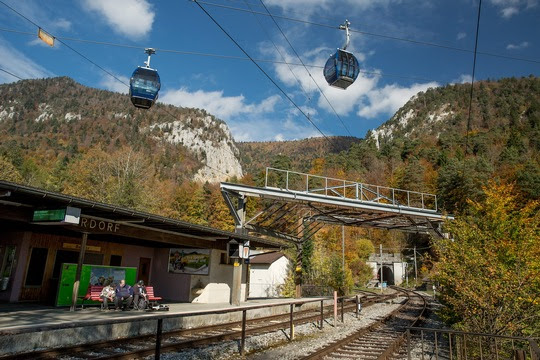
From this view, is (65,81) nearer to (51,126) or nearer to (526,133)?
(51,126)

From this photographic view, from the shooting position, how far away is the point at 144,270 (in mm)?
20516

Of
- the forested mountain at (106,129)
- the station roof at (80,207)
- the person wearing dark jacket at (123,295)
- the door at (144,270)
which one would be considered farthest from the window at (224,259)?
the forested mountain at (106,129)

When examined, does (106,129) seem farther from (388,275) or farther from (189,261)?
(189,261)

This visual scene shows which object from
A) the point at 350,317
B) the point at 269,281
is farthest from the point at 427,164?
the point at 350,317

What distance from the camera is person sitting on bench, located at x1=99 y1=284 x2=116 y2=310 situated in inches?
557

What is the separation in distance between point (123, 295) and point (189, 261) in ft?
18.2

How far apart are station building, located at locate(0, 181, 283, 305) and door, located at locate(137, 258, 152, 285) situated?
52mm

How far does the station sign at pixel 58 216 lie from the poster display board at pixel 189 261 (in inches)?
363

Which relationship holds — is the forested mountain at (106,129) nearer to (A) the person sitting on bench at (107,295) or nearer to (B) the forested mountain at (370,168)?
(B) the forested mountain at (370,168)

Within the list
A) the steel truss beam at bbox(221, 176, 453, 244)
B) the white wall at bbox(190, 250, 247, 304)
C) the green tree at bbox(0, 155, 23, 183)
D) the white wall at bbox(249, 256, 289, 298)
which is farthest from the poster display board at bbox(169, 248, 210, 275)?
the green tree at bbox(0, 155, 23, 183)

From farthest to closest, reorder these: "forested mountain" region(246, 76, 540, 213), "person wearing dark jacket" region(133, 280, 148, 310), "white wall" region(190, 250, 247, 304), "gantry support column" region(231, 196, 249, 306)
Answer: "forested mountain" region(246, 76, 540, 213)
"white wall" region(190, 250, 247, 304)
"gantry support column" region(231, 196, 249, 306)
"person wearing dark jacket" region(133, 280, 148, 310)

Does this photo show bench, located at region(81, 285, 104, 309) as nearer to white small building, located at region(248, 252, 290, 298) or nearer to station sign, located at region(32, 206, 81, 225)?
station sign, located at region(32, 206, 81, 225)

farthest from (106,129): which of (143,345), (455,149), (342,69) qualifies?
(143,345)

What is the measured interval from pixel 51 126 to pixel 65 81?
7492cm
